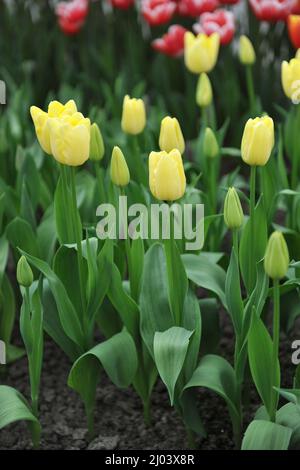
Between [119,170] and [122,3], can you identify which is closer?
[119,170]

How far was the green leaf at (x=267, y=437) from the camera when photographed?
1698mm

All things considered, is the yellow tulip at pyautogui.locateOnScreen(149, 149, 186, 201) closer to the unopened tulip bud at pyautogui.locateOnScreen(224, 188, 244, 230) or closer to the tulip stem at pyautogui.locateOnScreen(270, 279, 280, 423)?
the unopened tulip bud at pyautogui.locateOnScreen(224, 188, 244, 230)

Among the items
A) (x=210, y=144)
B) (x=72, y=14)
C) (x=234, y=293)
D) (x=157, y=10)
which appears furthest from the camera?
(x=72, y=14)

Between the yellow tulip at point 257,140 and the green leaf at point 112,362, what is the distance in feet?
1.61

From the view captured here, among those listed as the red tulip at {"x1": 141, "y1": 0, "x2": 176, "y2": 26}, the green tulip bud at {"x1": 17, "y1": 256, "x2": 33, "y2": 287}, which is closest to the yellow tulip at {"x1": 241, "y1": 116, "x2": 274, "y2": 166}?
the green tulip bud at {"x1": 17, "y1": 256, "x2": 33, "y2": 287}

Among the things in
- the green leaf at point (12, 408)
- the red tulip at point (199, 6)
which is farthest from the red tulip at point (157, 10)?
the green leaf at point (12, 408)

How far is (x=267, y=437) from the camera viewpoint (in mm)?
1706

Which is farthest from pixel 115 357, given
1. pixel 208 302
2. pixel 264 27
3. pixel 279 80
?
pixel 264 27

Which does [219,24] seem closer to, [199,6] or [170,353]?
[199,6]

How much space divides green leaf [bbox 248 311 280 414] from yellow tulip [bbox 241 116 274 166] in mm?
315

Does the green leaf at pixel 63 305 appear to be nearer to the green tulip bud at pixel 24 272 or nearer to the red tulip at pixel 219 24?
the green tulip bud at pixel 24 272

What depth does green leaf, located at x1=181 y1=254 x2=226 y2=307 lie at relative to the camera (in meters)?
2.05

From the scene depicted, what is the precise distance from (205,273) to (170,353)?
32cm

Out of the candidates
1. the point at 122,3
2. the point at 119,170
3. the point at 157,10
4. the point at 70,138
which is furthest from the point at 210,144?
the point at 122,3
